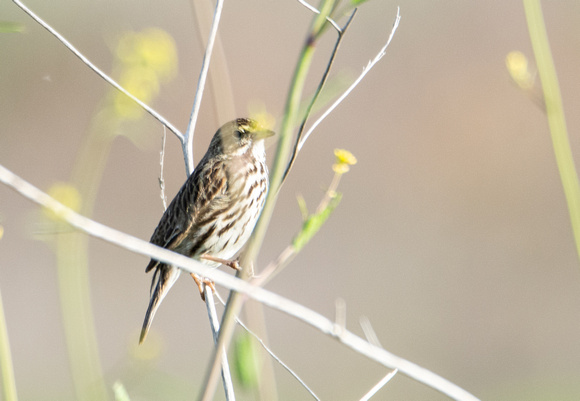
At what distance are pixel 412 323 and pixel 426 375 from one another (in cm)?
1110

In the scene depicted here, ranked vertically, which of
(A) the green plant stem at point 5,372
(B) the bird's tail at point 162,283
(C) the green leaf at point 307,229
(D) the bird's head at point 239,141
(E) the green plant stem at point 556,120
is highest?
(E) the green plant stem at point 556,120

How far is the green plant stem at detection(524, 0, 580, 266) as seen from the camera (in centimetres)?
210

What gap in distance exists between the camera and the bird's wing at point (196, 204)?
16.7 ft

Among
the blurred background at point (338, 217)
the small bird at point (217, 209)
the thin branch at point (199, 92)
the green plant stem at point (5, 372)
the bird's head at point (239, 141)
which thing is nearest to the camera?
the green plant stem at point (5, 372)

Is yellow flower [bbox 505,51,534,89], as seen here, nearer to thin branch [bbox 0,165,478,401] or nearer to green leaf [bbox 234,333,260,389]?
thin branch [bbox 0,165,478,401]

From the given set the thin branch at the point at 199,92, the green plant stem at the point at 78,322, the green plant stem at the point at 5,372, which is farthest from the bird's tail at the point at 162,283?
the green plant stem at the point at 5,372

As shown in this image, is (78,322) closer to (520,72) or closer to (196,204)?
(520,72)

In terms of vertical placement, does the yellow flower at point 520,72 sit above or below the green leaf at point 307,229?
above

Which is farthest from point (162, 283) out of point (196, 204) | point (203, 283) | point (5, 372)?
point (5, 372)

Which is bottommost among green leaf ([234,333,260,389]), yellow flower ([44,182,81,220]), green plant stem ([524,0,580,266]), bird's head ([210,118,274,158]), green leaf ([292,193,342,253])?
green leaf ([234,333,260,389])

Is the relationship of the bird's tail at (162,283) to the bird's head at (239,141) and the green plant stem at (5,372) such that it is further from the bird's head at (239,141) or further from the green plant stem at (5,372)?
the green plant stem at (5,372)

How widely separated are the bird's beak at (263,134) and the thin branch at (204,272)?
3259 millimetres

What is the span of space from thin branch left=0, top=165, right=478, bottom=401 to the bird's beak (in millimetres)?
3259

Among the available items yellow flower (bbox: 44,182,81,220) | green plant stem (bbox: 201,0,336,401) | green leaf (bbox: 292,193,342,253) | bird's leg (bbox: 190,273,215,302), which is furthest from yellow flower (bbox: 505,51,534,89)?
bird's leg (bbox: 190,273,215,302)
